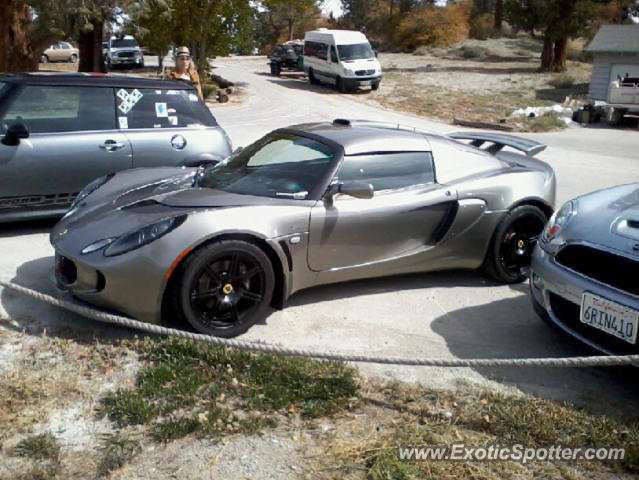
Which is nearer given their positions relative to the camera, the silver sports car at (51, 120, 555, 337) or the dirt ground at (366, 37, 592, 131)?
the silver sports car at (51, 120, 555, 337)

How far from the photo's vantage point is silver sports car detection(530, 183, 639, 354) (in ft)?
12.7

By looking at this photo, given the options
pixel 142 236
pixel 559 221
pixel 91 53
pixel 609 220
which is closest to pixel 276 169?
pixel 142 236

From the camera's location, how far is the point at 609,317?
392cm

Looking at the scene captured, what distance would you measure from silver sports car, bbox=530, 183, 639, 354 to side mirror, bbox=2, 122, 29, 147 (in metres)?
4.51

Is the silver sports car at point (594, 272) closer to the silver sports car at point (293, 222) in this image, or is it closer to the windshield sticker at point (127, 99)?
the silver sports car at point (293, 222)

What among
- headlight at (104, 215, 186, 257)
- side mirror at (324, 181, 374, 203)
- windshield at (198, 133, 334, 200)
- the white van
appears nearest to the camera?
headlight at (104, 215, 186, 257)

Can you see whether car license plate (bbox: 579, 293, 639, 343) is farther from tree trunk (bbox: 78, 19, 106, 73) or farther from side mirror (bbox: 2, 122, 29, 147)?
tree trunk (bbox: 78, 19, 106, 73)

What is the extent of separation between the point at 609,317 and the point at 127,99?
5056 millimetres

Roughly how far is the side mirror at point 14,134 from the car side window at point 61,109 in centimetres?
15

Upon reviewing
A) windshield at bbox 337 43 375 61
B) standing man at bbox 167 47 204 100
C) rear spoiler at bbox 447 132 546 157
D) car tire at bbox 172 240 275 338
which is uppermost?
windshield at bbox 337 43 375 61

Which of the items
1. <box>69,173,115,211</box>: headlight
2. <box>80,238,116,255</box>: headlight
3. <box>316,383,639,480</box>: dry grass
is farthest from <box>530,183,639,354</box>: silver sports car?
<box>69,173,115,211</box>: headlight

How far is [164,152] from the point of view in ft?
23.2

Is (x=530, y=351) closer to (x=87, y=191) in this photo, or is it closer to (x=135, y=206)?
(x=135, y=206)

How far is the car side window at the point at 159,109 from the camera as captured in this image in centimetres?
701
